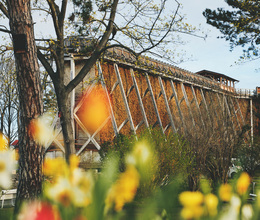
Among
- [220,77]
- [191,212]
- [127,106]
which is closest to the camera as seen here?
[191,212]

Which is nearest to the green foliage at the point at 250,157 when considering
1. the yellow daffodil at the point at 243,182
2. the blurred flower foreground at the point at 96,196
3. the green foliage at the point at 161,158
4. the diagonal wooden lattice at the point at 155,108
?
the diagonal wooden lattice at the point at 155,108

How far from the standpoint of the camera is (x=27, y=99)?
618 cm

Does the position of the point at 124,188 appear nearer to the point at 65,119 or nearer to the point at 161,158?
the point at 161,158

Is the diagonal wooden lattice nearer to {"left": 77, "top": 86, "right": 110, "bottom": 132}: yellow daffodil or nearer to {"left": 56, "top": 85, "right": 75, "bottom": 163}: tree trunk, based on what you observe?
{"left": 77, "top": 86, "right": 110, "bottom": 132}: yellow daffodil

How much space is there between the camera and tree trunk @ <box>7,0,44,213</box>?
19.6 ft

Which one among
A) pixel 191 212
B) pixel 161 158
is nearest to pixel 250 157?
pixel 161 158

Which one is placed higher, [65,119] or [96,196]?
[65,119]

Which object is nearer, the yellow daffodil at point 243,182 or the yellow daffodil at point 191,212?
the yellow daffodil at point 191,212

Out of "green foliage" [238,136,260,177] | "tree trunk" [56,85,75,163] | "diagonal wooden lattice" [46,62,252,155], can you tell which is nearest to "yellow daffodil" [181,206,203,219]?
"tree trunk" [56,85,75,163]

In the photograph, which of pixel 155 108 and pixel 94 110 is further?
pixel 155 108

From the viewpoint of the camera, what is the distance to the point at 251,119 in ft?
126

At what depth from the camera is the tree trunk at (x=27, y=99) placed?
597cm

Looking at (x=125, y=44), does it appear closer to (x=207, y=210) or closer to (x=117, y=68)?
(x=117, y=68)

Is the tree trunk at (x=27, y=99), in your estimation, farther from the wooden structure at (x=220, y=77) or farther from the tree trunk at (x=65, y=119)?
the wooden structure at (x=220, y=77)
